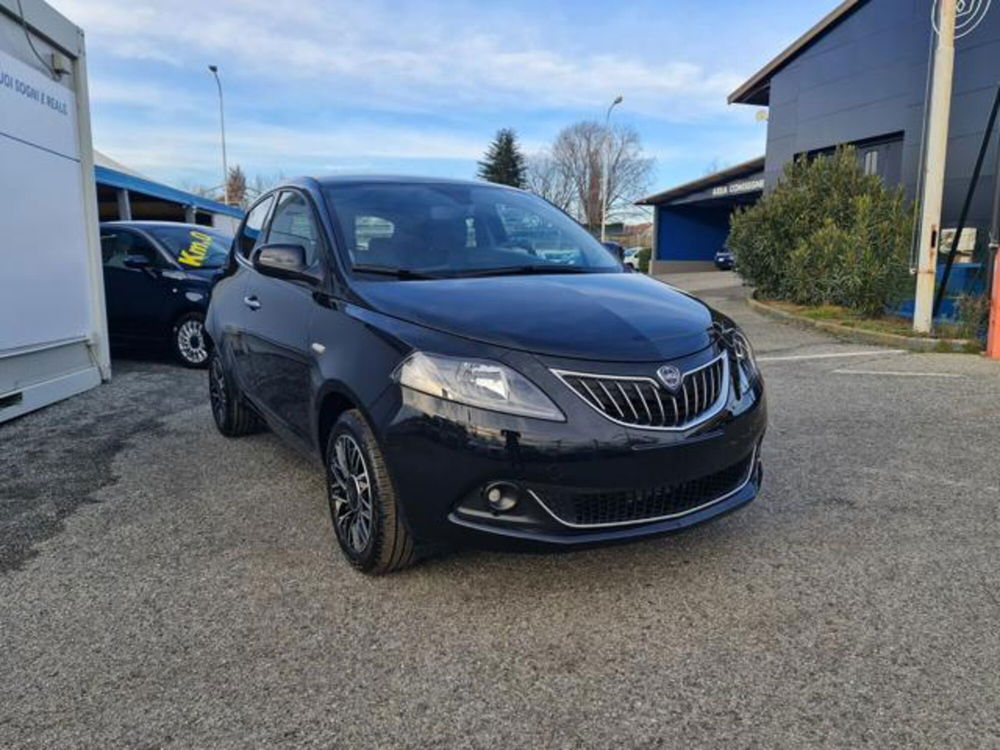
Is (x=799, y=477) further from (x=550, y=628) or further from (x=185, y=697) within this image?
(x=185, y=697)

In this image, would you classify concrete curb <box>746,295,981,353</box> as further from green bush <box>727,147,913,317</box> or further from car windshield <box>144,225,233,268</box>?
car windshield <box>144,225,233,268</box>

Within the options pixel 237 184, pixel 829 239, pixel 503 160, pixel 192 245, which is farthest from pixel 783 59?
pixel 237 184

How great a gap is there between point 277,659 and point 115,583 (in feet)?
3.37

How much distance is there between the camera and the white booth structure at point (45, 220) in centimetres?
585

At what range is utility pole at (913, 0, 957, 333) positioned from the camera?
8914 millimetres

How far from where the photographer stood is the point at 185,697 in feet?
7.55

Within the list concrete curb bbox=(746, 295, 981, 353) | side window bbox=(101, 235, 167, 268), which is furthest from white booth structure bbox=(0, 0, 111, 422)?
concrete curb bbox=(746, 295, 981, 353)

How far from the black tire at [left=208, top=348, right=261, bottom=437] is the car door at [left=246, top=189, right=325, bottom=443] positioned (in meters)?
0.69

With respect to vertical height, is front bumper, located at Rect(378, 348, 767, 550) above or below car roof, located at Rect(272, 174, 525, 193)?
below

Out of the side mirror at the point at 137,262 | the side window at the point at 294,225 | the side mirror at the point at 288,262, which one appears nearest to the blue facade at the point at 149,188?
the side mirror at the point at 137,262

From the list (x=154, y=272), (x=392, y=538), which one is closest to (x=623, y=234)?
(x=154, y=272)

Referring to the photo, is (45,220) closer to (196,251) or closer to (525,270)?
(196,251)

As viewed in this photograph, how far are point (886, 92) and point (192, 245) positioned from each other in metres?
13.6

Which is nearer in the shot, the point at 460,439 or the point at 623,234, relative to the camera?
the point at 460,439
